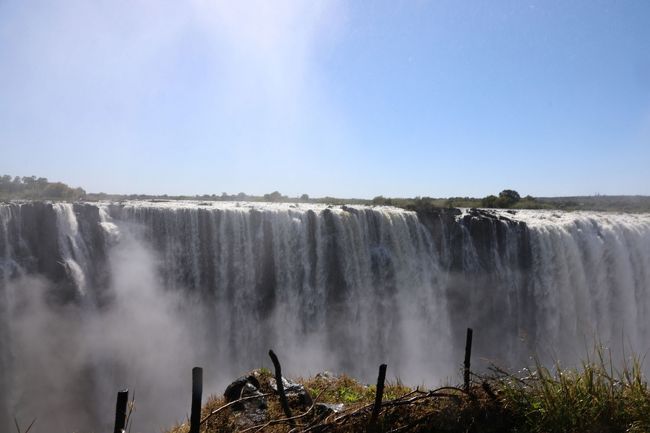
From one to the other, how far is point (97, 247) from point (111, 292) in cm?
172

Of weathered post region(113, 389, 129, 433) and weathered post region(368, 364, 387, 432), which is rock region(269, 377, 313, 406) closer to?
weathered post region(368, 364, 387, 432)

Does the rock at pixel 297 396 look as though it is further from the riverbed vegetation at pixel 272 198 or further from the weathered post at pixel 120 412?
the riverbed vegetation at pixel 272 198

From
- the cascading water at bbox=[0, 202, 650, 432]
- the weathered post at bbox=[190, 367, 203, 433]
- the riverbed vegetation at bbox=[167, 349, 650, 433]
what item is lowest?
the cascading water at bbox=[0, 202, 650, 432]

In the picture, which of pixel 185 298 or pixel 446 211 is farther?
pixel 446 211

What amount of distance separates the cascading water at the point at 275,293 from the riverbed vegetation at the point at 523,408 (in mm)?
13117

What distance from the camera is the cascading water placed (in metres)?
13.6

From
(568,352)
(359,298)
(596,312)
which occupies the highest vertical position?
(359,298)

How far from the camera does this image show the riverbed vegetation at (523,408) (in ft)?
9.29

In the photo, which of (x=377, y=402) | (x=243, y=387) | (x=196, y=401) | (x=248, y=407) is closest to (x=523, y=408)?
(x=377, y=402)

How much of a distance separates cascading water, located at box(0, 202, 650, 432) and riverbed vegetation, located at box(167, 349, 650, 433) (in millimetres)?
13117

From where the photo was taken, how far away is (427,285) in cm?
1902

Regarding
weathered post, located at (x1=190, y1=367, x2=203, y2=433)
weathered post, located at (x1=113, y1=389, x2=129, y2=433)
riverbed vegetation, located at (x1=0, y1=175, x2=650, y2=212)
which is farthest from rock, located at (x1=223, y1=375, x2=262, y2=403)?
riverbed vegetation, located at (x1=0, y1=175, x2=650, y2=212)

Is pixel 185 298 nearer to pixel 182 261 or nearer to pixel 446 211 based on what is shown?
pixel 182 261

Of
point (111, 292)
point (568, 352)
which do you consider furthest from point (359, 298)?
point (568, 352)
